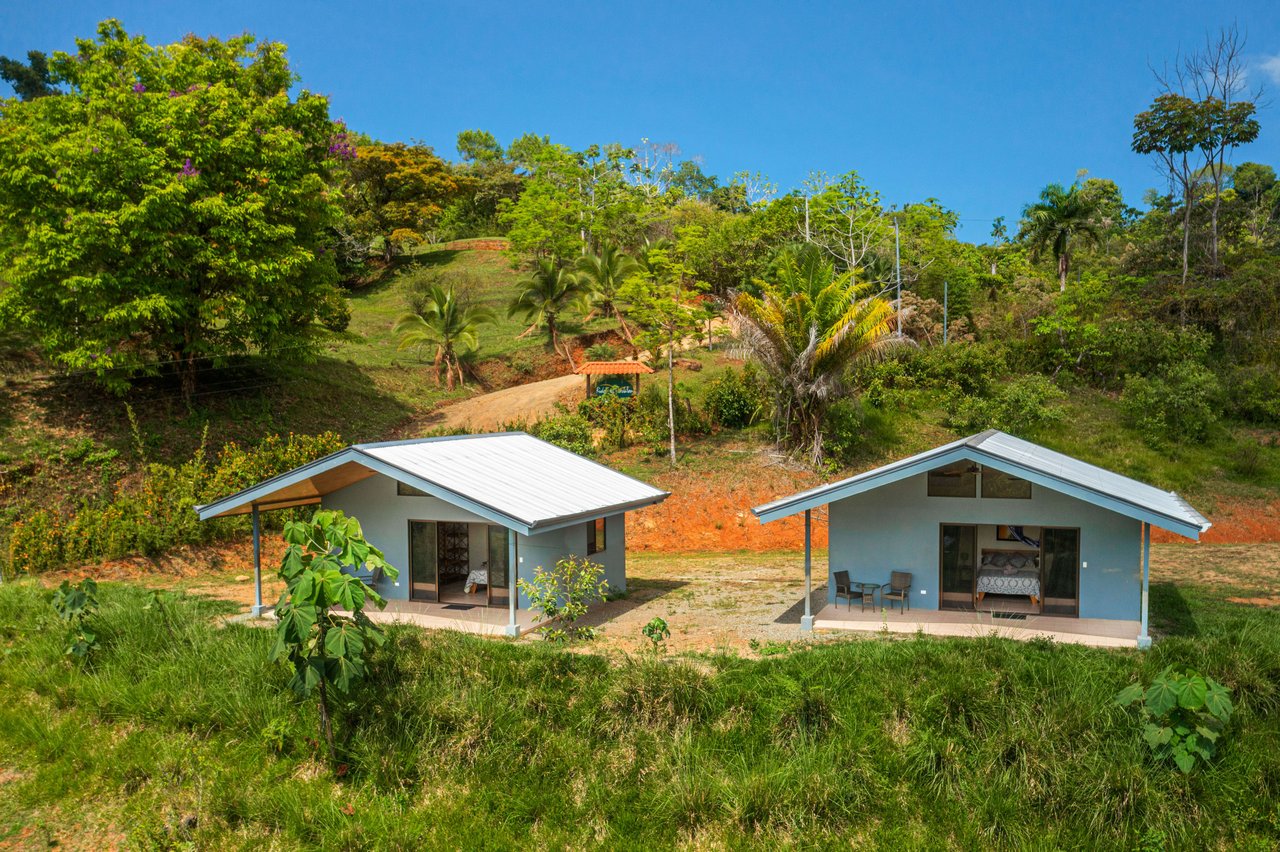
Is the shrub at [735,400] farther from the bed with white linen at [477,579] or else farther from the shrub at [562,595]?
the bed with white linen at [477,579]

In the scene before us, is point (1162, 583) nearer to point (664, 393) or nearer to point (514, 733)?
point (514, 733)

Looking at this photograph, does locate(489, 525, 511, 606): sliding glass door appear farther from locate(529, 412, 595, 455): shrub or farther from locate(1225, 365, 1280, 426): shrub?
locate(1225, 365, 1280, 426): shrub

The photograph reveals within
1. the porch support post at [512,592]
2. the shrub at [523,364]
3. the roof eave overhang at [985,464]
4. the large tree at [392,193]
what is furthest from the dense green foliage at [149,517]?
the large tree at [392,193]

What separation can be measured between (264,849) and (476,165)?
71.0 meters

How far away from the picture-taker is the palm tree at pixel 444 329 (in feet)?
119

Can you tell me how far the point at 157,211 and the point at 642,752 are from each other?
755 inches

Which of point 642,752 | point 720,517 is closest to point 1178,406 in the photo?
point 720,517

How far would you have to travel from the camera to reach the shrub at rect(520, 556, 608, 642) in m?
14.1

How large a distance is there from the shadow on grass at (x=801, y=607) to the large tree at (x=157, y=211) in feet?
54.4

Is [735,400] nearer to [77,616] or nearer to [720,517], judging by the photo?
[720,517]

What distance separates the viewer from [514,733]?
10.8 m

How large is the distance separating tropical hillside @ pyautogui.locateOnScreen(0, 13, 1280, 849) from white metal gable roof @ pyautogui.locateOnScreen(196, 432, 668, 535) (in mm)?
2064

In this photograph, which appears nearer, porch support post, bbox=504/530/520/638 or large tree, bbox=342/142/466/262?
porch support post, bbox=504/530/520/638

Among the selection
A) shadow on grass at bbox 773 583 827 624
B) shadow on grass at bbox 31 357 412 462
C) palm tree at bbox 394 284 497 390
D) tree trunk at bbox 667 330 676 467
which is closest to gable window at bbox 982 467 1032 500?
shadow on grass at bbox 773 583 827 624
